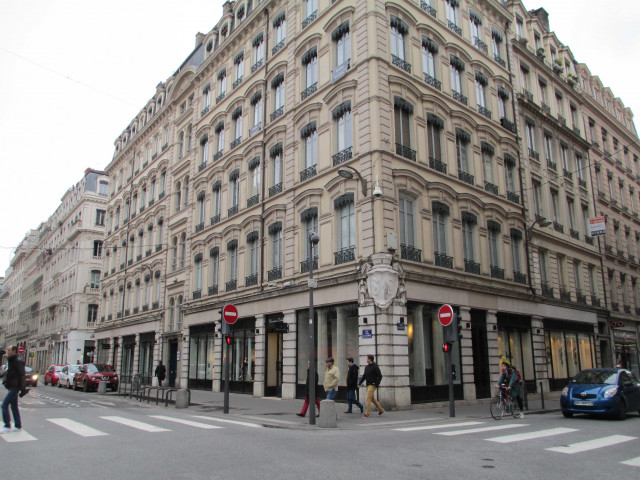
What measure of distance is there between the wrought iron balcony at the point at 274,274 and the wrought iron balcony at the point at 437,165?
308 inches

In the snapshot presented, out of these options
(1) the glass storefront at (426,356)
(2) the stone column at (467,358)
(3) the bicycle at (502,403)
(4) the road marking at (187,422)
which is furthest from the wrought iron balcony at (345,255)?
(4) the road marking at (187,422)

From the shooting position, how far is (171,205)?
34812mm

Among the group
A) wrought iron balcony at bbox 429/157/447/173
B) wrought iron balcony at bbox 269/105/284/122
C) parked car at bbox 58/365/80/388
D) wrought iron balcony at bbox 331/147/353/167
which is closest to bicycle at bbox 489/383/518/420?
wrought iron balcony at bbox 429/157/447/173

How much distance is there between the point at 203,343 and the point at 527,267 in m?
17.4

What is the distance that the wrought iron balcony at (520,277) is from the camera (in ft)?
79.5

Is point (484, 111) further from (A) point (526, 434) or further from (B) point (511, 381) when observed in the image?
(A) point (526, 434)

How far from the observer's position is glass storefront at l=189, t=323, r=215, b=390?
89.4ft

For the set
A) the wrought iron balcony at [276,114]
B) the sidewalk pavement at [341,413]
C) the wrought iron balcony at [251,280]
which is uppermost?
the wrought iron balcony at [276,114]

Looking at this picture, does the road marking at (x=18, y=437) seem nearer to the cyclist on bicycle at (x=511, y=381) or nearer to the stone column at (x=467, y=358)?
the cyclist on bicycle at (x=511, y=381)

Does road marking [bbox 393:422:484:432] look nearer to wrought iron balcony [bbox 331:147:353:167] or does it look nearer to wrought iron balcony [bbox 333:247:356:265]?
wrought iron balcony [bbox 333:247:356:265]

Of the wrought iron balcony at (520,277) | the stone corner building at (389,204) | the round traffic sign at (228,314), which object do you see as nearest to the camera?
the round traffic sign at (228,314)

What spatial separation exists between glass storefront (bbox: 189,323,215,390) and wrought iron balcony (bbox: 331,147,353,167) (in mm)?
12271

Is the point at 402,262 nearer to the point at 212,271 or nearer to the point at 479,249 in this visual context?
the point at 479,249

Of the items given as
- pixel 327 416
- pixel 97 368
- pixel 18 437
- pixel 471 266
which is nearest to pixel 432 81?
pixel 471 266
